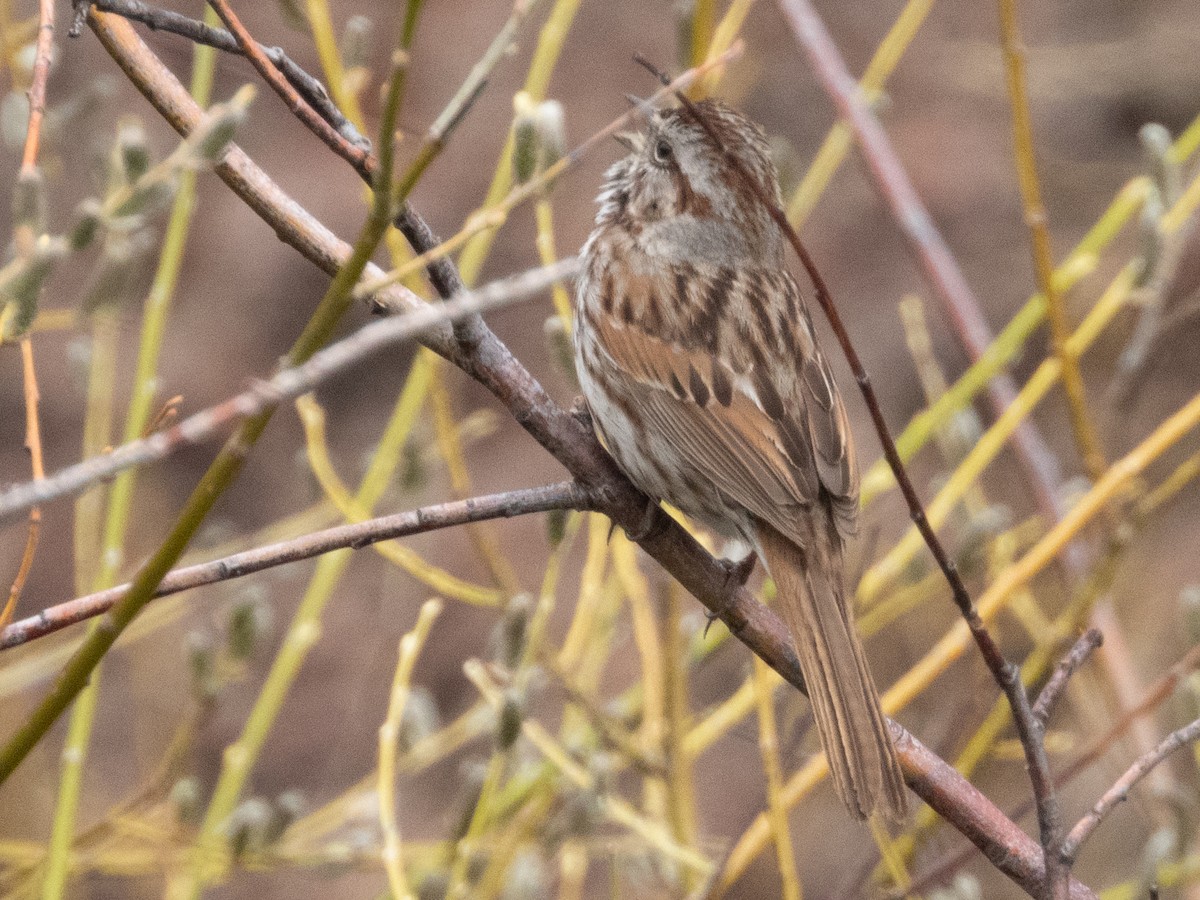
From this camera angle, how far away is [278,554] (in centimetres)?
170

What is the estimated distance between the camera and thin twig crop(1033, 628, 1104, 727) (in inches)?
71.5

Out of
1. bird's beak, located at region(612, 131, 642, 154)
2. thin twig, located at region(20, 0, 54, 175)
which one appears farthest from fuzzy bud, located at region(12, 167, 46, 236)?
bird's beak, located at region(612, 131, 642, 154)

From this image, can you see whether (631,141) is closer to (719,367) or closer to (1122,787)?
(719,367)

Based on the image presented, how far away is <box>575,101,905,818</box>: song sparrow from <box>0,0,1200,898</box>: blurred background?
0.82 m

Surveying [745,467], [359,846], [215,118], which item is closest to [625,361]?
[745,467]

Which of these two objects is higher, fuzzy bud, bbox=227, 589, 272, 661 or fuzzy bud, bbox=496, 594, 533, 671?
fuzzy bud, bbox=227, 589, 272, 661

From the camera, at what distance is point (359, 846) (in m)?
2.64

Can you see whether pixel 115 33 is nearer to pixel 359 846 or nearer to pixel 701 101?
pixel 701 101

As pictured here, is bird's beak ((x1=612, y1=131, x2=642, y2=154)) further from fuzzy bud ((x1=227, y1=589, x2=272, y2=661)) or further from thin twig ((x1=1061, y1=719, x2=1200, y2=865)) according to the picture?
thin twig ((x1=1061, y1=719, x2=1200, y2=865))

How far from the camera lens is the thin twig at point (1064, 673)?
1.82 metres

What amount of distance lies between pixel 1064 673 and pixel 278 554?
97 cm

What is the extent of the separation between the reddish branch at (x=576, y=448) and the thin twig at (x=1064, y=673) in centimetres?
18

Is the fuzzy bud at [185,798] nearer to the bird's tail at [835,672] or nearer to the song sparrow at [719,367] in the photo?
the song sparrow at [719,367]

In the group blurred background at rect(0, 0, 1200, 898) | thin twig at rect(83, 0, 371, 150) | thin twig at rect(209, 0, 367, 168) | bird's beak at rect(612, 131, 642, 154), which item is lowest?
thin twig at rect(209, 0, 367, 168)
